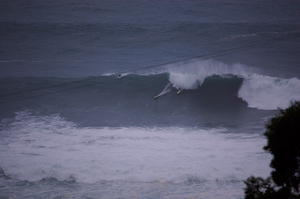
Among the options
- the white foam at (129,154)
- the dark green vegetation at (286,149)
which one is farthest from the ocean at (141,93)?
the dark green vegetation at (286,149)

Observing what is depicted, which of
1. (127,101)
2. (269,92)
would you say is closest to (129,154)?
(127,101)

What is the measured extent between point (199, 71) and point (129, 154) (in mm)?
11175

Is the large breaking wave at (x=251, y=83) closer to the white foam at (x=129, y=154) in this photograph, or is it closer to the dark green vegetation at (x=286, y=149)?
the white foam at (x=129, y=154)

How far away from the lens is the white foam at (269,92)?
16750 millimetres

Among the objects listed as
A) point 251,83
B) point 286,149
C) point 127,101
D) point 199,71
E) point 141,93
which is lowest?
point 286,149

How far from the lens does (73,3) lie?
36.2 meters

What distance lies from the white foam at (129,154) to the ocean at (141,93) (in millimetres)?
51

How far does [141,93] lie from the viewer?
18516 millimetres

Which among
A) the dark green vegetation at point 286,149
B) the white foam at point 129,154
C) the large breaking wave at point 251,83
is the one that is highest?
the large breaking wave at point 251,83

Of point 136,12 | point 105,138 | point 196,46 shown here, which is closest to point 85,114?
point 105,138

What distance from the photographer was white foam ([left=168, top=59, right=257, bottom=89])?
19047mm

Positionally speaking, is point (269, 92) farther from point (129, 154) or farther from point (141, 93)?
point (129, 154)

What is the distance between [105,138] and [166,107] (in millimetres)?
4776

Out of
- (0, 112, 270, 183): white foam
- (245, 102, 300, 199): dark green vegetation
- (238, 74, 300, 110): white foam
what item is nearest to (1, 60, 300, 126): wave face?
(238, 74, 300, 110): white foam
